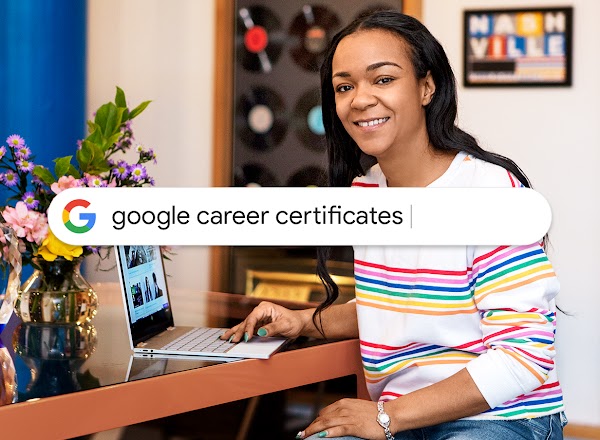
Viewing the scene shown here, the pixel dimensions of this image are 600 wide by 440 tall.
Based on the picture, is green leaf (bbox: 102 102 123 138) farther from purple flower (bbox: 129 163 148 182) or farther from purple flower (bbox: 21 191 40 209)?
purple flower (bbox: 21 191 40 209)

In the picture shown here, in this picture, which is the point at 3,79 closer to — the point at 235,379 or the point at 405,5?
the point at 405,5

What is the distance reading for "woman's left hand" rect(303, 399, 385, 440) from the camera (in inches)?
52.9

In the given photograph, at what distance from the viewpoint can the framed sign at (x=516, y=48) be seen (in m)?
2.96

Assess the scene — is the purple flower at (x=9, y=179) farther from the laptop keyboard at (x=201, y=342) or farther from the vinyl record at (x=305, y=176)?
the vinyl record at (x=305, y=176)

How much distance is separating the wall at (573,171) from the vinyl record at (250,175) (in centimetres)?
89

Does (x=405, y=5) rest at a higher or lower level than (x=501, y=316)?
higher

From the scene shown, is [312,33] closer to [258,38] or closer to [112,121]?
[258,38]

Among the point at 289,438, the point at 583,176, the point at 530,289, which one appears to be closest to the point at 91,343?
the point at 530,289

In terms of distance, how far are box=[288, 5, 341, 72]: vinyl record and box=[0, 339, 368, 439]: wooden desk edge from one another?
1893mm

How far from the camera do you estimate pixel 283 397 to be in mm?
2393

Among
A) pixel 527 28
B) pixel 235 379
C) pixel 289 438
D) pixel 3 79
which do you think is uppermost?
pixel 527 28

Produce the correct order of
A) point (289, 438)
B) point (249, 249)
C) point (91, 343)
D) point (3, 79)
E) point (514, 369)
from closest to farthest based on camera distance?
1. point (514, 369)
2. point (91, 343)
3. point (289, 438)
4. point (3, 79)
5. point (249, 249)

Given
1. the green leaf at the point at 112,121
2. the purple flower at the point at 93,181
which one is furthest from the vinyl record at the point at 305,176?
the purple flower at the point at 93,181

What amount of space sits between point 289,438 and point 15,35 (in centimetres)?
171
